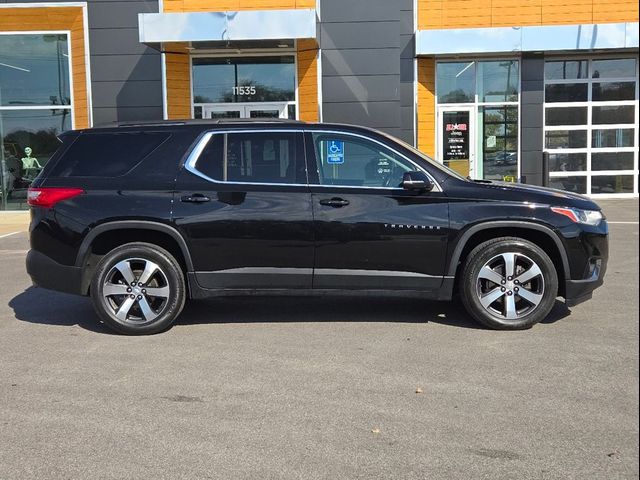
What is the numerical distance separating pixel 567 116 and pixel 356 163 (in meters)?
13.6

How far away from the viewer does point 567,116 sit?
1772cm

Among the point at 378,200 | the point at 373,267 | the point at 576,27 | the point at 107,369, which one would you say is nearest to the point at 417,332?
the point at 373,267

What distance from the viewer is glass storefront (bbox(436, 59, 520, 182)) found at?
17438 millimetres

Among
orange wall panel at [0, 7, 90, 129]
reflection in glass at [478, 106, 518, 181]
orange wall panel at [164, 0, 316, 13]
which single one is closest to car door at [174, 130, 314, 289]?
orange wall panel at [164, 0, 316, 13]

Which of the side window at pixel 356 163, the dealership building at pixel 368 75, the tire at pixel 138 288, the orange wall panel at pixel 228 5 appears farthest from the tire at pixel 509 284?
the orange wall panel at pixel 228 5

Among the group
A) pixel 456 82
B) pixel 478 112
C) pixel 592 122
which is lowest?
pixel 592 122

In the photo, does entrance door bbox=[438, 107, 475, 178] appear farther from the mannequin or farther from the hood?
the hood

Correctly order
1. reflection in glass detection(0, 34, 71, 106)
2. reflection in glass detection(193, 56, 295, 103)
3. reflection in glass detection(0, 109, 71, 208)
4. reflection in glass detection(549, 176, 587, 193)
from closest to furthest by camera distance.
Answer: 1. reflection in glass detection(193, 56, 295, 103)
2. reflection in glass detection(0, 34, 71, 106)
3. reflection in glass detection(0, 109, 71, 208)
4. reflection in glass detection(549, 176, 587, 193)

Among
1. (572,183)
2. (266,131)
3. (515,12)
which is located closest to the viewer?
(266,131)

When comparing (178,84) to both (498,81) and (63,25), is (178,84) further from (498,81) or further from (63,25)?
(498,81)

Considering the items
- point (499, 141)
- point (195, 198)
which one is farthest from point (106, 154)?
point (499, 141)

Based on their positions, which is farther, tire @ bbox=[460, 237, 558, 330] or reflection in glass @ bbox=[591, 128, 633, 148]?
reflection in glass @ bbox=[591, 128, 633, 148]

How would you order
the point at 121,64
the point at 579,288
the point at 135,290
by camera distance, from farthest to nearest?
the point at 121,64 < the point at 135,290 < the point at 579,288

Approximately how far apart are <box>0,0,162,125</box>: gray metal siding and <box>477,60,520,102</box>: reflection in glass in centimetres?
833
